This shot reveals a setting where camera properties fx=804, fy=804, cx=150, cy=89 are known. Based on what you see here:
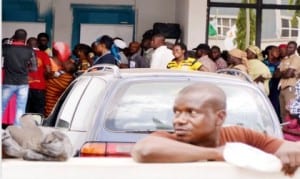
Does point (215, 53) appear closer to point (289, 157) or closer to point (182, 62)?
point (182, 62)

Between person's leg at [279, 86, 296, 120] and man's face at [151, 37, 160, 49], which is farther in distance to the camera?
man's face at [151, 37, 160, 49]

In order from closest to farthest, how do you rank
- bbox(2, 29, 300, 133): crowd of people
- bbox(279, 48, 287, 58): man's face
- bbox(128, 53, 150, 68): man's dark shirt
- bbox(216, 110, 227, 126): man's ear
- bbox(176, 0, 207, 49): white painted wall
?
bbox(216, 110, 227, 126): man's ear → bbox(2, 29, 300, 133): crowd of people → bbox(128, 53, 150, 68): man's dark shirt → bbox(279, 48, 287, 58): man's face → bbox(176, 0, 207, 49): white painted wall

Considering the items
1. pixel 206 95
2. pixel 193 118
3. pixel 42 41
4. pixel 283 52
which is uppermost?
pixel 42 41

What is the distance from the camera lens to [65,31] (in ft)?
55.7

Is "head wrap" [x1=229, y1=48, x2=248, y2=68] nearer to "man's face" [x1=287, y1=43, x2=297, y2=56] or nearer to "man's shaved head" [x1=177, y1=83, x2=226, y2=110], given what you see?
"man's face" [x1=287, y1=43, x2=297, y2=56]

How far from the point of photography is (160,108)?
6465mm

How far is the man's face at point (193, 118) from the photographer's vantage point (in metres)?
3.72

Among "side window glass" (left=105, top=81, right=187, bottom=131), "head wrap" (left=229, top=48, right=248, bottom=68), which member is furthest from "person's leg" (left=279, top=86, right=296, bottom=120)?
"side window glass" (left=105, top=81, right=187, bottom=131)

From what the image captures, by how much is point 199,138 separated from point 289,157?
52cm

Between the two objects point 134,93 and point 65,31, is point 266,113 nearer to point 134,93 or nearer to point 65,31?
point 134,93

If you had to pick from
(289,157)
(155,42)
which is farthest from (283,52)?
(289,157)

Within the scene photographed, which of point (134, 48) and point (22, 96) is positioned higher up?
point (134, 48)

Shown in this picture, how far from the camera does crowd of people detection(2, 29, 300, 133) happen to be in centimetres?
1180

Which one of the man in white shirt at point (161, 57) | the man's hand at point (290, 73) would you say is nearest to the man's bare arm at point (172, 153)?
the man in white shirt at point (161, 57)
